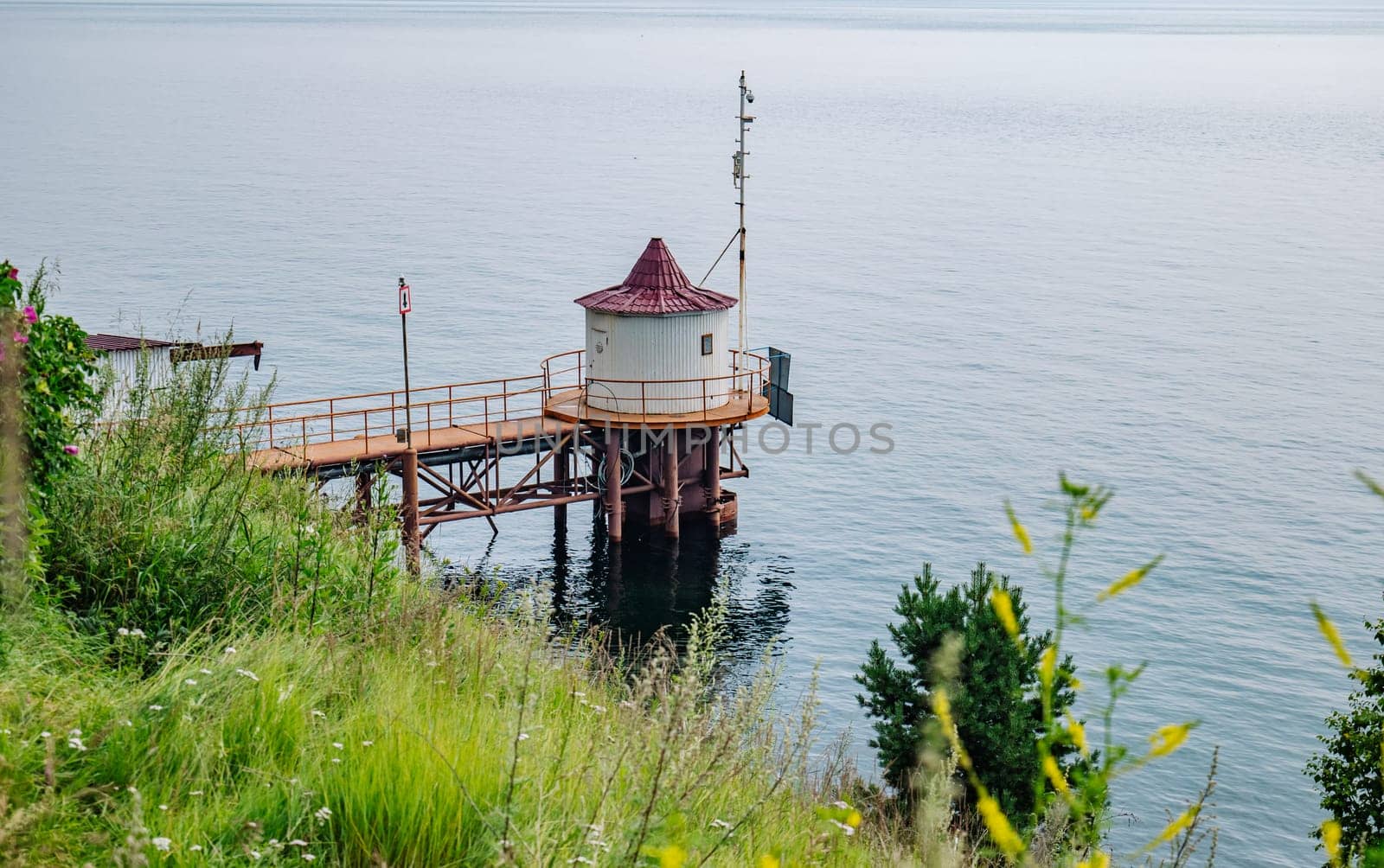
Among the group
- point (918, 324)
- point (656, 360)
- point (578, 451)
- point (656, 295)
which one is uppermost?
point (656, 295)

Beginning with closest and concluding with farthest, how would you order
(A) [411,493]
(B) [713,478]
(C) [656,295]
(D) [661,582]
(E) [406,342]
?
(E) [406,342] → (A) [411,493] → (C) [656,295] → (D) [661,582] → (B) [713,478]

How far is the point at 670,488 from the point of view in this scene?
39.5 meters

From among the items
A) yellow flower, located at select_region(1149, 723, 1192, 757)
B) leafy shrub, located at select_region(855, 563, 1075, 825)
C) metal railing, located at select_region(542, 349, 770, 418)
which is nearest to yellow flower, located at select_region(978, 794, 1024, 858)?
yellow flower, located at select_region(1149, 723, 1192, 757)

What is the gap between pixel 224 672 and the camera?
8680 mm

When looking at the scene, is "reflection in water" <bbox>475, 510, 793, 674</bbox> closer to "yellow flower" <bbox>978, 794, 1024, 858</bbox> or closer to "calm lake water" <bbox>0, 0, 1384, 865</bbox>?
"calm lake water" <bbox>0, 0, 1384, 865</bbox>

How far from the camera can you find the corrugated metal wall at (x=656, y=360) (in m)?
35.8

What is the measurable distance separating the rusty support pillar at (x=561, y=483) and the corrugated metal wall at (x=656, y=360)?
257cm

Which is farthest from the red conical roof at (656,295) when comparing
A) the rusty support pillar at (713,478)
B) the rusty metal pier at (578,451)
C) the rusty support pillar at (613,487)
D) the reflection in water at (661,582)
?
the reflection in water at (661,582)

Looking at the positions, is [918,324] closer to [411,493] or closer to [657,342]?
[657,342]

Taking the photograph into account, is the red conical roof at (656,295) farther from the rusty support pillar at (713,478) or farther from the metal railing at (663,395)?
the rusty support pillar at (713,478)

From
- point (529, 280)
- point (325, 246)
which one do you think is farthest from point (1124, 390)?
point (325, 246)

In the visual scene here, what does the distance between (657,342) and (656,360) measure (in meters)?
0.50

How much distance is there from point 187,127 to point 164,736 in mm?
151925

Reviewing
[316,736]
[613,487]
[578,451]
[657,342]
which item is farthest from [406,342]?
[316,736]
